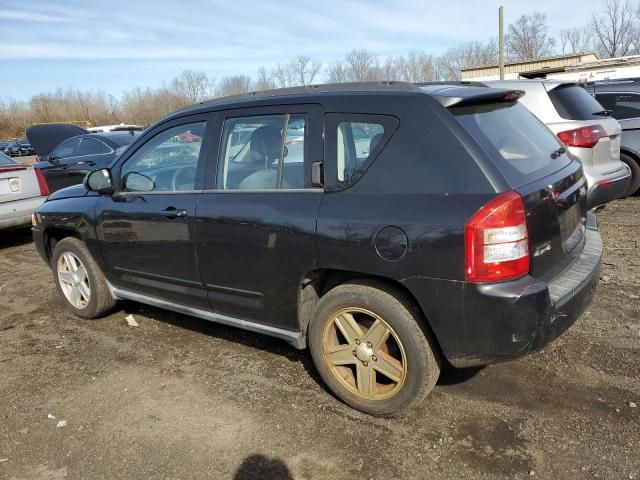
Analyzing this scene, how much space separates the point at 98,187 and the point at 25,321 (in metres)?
1.63

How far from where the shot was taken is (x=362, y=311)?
289 centimetres

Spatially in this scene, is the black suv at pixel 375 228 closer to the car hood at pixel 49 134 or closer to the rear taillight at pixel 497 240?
the rear taillight at pixel 497 240

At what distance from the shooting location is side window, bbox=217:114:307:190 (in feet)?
10.4

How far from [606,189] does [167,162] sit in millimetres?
4609

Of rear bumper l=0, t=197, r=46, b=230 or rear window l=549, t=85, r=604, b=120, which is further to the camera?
rear bumper l=0, t=197, r=46, b=230

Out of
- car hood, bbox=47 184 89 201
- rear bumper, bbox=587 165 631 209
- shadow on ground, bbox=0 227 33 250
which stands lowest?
shadow on ground, bbox=0 227 33 250

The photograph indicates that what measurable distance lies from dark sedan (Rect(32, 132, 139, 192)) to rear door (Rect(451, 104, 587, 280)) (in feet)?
26.7

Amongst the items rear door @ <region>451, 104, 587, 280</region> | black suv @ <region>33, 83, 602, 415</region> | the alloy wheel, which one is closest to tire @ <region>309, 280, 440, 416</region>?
black suv @ <region>33, 83, 602, 415</region>

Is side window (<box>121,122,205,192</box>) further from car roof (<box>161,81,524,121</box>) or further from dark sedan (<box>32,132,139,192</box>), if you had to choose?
dark sedan (<box>32,132,139,192</box>)

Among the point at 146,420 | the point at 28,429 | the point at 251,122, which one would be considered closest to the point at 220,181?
the point at 251,122

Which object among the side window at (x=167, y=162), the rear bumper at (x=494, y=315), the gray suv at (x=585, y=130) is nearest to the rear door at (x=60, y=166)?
the side window at (x=167, y=162)

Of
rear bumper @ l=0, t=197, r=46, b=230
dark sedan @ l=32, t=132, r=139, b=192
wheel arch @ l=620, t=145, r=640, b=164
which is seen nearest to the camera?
rear bumper @ l=0, t=197, r=46, b=230

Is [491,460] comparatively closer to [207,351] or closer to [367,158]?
[367,158]

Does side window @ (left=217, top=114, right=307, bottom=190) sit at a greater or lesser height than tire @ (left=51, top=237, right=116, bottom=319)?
greater
